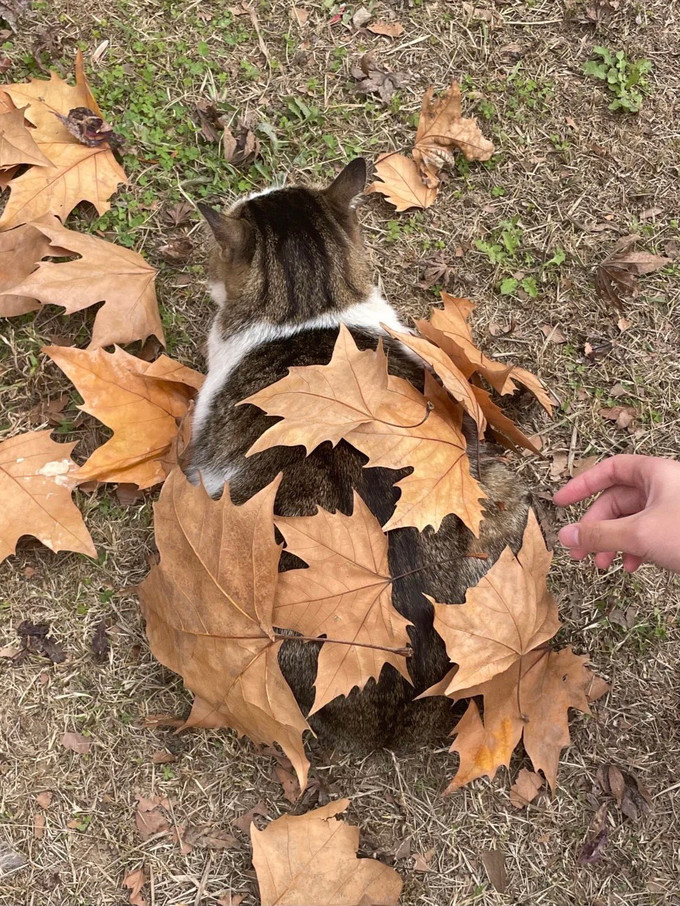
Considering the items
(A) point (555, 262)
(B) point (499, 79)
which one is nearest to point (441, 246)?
(A) point (555, 262)

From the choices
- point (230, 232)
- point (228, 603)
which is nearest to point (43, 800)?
point (228, 603)

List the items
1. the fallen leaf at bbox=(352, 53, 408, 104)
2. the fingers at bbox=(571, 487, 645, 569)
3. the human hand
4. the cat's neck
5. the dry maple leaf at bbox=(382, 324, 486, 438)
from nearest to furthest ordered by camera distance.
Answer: the human hand < the dry maple leaf at bbox=(382, 324, 486, 438) < the fingers at bbox=(571, 487, 645, 569) < the cat's neck < the fallen leaf at bbox=(352, 53, 408, 104)

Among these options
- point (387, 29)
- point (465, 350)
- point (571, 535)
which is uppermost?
point (387, 29)

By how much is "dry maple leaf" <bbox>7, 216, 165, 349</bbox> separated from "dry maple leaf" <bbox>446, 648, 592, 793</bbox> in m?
1.90

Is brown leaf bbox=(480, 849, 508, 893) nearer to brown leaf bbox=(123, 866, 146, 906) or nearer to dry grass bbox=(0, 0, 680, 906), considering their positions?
dry grass bbox=(0, 0, 680, 906)

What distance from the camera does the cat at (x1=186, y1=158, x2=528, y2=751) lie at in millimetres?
2303

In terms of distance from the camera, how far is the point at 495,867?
9.10 ft

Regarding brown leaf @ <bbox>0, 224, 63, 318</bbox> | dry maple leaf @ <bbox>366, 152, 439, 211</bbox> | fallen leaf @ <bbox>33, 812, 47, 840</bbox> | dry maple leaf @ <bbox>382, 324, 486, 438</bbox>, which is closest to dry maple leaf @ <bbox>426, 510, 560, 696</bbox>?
dry maple leaf @ <bbox>382, 324, 486, 438</bbox>

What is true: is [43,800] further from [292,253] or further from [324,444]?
[292,253]

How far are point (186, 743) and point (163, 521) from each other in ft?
3.29

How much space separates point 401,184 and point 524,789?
2598 mm

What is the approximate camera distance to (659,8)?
11.0 ft

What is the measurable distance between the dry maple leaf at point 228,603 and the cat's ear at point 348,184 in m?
1.15

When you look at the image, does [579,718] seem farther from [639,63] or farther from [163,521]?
[639,63]
